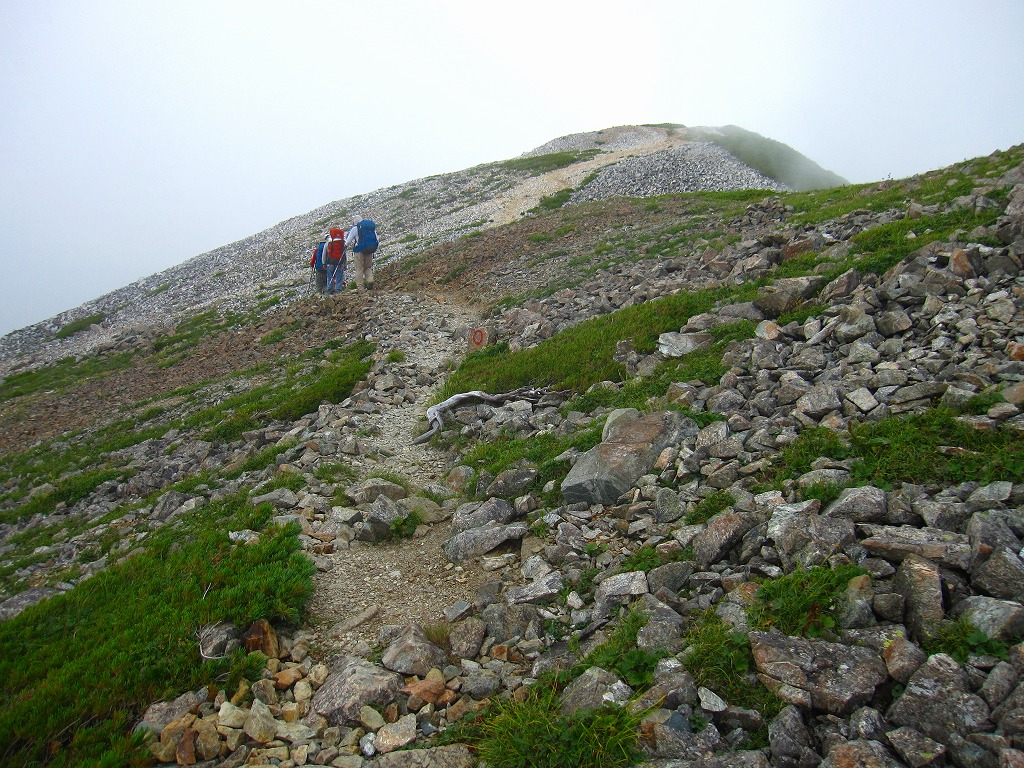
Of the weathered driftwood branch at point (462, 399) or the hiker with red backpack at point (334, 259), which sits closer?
the weathered driftwood branch at point (462, 399)

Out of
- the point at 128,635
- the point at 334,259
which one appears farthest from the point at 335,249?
the point at 128,635

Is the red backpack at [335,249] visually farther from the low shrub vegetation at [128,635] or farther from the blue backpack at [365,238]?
the low shrub vegetation at [128,635]

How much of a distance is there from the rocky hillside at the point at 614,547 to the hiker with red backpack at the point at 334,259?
1416 centimetres

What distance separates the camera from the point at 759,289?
1266 centimetres

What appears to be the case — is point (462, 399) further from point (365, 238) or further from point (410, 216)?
point (410, 216)

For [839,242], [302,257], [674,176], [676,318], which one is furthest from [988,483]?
[674,176]

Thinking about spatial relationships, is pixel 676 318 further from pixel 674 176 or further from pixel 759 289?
pixel 674 176

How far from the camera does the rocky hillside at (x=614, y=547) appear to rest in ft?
14.4

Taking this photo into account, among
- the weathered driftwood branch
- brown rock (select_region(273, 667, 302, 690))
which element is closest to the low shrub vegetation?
→ brown rock (select_region(273, 667, 302, 690))

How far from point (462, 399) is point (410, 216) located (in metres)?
44.7

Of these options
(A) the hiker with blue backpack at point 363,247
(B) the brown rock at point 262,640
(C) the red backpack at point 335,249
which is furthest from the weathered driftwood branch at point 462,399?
(C) the red backpack at point 335,249

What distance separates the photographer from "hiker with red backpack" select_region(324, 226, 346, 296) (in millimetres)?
28234

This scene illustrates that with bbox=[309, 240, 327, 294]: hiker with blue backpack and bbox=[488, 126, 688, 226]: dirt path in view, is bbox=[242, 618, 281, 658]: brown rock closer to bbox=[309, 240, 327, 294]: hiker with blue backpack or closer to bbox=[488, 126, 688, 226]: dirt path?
bbox=[309, 240, 327, 294]: hiker with blue backpack

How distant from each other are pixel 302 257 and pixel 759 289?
131 ft
